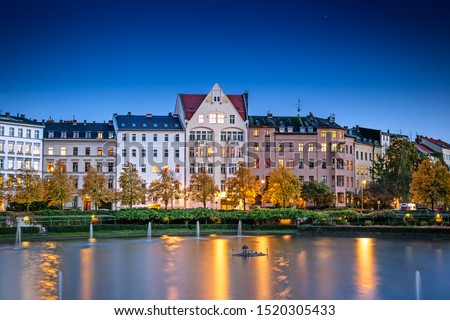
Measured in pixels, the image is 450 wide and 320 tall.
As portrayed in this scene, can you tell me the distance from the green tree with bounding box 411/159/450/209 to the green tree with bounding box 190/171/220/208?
2878cm

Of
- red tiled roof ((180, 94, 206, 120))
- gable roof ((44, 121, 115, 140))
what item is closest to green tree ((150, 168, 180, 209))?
red tiled roof ((180, 94, 206, 120))

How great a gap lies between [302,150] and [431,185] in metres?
34.0

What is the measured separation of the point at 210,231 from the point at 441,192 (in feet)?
99.9

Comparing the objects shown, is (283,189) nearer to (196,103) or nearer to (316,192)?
(316,192)

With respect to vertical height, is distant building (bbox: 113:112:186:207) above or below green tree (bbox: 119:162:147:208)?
above

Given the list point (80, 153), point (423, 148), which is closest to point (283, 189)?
point (80, 153)

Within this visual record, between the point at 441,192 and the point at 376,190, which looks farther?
the point at 376,190

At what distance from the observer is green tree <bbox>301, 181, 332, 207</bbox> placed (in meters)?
94.8

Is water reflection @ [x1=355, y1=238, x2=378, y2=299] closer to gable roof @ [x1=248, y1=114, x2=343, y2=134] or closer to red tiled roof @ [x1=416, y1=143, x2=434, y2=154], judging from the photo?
gable roof @ [x1=248, y1=114, x2=343, y2=134]

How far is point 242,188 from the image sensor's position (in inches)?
3383

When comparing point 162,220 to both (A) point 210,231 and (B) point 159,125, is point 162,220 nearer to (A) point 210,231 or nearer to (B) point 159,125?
(A) point 210,231

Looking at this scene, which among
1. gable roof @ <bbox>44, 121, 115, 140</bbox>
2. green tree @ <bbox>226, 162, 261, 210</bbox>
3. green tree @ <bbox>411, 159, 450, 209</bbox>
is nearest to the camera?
green tree @ <bbox>411, 159, 450, 209</bbox>
